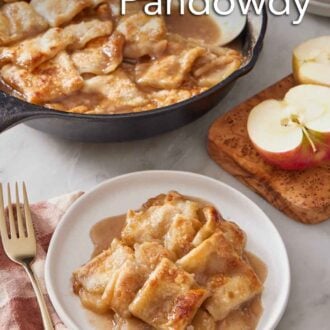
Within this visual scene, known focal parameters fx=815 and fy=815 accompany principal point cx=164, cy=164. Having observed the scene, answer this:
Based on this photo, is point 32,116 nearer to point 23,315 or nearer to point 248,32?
point 23,315

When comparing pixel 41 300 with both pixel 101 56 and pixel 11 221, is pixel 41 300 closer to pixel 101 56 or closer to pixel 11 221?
pixel 11 221

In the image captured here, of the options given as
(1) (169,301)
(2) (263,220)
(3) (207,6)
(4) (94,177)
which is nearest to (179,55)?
(3) (207,6)

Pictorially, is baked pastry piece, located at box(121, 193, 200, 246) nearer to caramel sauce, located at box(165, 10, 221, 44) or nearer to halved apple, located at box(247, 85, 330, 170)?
halved apple, located at box(247, 85, 330, 170)

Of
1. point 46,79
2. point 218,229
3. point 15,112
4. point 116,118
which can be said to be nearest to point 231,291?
point 218,229

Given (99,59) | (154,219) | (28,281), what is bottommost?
(28,281)

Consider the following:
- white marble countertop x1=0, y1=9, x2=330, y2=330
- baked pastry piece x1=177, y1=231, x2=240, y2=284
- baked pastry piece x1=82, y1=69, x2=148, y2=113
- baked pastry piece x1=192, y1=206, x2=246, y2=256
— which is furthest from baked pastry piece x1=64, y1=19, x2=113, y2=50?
baked pastry piece x1=177, y1=231, x2=240, y2=284

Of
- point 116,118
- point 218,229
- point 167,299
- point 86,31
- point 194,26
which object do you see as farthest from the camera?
point 194,26

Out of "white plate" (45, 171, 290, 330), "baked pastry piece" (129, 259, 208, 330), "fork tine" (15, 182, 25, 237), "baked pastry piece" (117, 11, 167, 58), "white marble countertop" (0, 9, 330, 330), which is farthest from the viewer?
"baked pastry piece" (117, 11, 167, 58)
